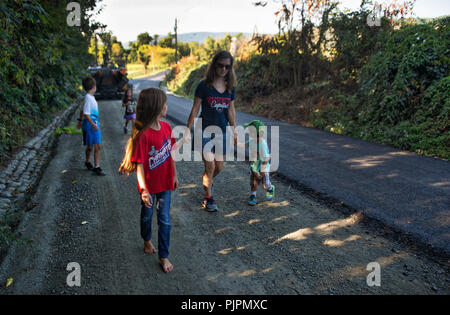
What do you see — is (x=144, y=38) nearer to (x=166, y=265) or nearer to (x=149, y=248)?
(x=149, y=248)

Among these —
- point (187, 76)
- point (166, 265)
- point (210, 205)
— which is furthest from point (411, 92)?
point (187, 76)

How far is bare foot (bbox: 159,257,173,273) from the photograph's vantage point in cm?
299

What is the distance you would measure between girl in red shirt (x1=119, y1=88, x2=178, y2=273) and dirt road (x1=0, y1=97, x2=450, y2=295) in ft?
1.46

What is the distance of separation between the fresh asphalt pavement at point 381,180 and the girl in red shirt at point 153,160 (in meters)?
2.78

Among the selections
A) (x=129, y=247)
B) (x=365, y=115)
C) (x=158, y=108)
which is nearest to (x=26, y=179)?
(x=129, y=247)

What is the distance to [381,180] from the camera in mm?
5555

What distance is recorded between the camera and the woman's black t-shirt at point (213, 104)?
4.24 meters

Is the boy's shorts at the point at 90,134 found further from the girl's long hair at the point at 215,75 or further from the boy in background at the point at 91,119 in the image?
the girl's long hair at the point at 215,75

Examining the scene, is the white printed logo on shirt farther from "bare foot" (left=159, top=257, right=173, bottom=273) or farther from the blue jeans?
"bare foot" (left=159, top=257, right=173, bottom=273)

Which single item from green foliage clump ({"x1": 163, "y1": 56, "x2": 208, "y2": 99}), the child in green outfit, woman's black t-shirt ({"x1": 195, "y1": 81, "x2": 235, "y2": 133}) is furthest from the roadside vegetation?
green foliage clump ({"x1": 163, "y1": 56, "x2": 208, "y2": 99})

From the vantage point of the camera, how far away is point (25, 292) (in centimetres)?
271

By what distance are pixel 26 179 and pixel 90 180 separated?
1235mm

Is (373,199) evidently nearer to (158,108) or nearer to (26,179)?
(158,108)

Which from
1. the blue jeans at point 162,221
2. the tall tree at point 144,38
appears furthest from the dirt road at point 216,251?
the tall tree at point 144,38
